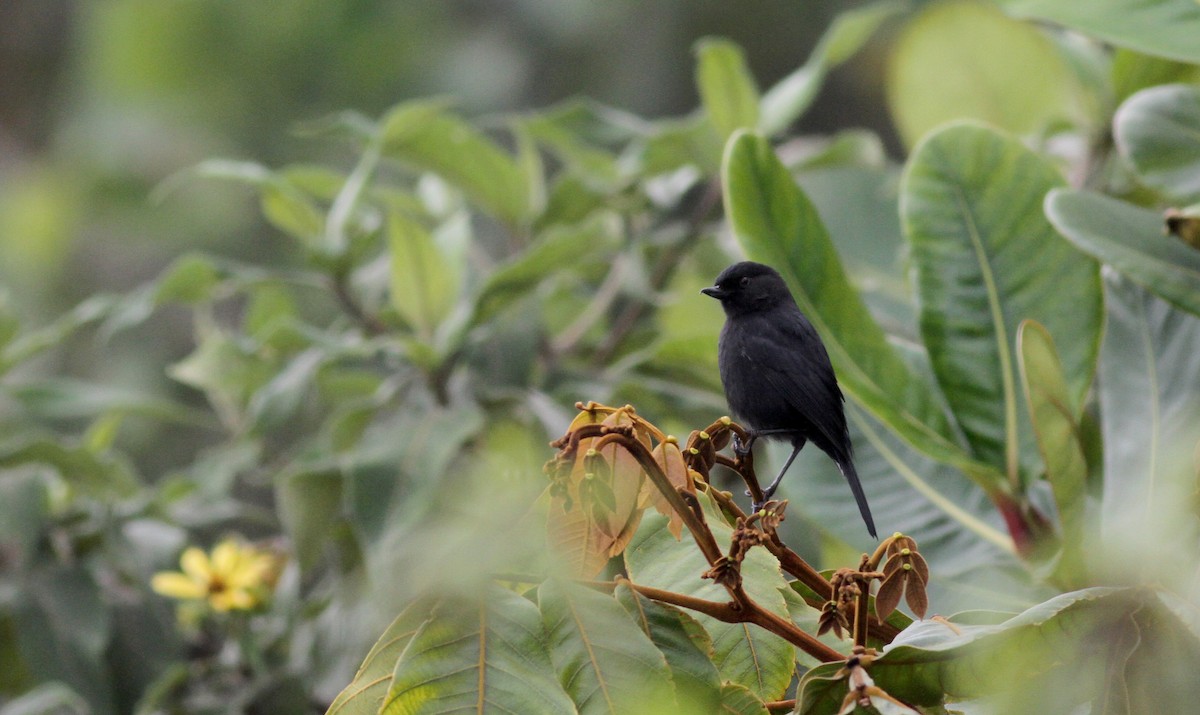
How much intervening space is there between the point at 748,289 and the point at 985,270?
11.3 inches

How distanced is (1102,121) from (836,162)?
10.5 inches

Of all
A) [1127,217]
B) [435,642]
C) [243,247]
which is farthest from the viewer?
[243,247]

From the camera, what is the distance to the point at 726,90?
1102 millimetres

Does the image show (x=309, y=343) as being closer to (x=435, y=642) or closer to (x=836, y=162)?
(x=836, y=162)

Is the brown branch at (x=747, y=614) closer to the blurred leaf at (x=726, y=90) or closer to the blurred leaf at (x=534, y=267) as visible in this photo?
the blurred leaf at (x=534, y=267)

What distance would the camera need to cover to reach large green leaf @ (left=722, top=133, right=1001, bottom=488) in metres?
0.66

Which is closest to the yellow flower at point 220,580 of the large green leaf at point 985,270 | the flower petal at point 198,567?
the flower petal at point 198,567

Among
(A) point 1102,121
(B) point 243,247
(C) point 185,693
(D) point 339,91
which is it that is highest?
(D) point 339,91

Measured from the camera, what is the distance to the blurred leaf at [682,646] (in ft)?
1.36

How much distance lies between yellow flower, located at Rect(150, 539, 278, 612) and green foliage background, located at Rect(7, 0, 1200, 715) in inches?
1.6

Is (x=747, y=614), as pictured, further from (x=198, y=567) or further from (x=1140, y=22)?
(x=198, y=567)

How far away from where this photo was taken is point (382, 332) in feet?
3.82

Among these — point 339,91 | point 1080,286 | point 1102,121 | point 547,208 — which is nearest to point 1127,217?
point 1080,286

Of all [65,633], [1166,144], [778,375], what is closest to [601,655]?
[778,375]
